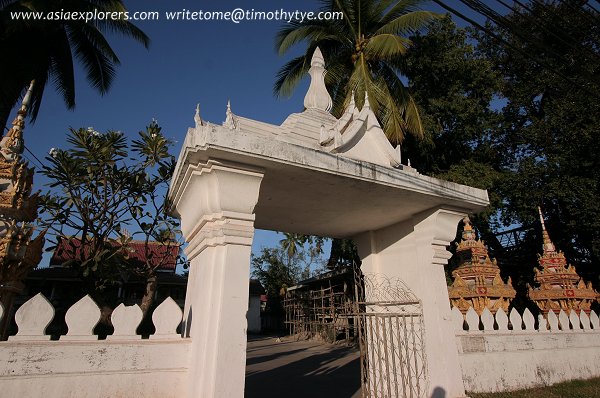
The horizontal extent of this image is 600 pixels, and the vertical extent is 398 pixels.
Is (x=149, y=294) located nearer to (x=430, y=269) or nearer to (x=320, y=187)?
(x=320, y=187)

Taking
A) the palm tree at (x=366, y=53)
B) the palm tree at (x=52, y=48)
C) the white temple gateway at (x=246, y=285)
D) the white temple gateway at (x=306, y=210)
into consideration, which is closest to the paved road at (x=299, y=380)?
the white temple gateway at (x=246, y=285)

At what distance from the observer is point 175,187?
12.9ft

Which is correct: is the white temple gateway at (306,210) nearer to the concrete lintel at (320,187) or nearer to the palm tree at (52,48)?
the concrete lintel at (320,187)

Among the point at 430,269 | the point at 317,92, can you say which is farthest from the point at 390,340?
the point at 317,92

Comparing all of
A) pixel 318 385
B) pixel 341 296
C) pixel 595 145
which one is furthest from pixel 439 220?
pixel 341 296

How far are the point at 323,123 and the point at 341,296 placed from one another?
17563 mm

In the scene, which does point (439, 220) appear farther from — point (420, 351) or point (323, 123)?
point (323, 123)

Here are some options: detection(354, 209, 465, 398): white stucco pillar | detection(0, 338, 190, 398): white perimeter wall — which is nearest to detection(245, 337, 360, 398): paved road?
detection(354, 209, 465, 398): white stucco pillar

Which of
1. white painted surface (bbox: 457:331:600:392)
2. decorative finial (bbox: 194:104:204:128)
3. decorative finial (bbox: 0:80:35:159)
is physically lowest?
white painted surface (bbox: 457:331:600:392)

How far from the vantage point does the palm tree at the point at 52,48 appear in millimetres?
12266

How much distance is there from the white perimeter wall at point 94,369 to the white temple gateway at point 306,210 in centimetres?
20

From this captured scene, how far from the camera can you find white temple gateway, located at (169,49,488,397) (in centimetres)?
295

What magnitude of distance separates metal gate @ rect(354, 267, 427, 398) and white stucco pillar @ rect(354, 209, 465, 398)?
0.10m

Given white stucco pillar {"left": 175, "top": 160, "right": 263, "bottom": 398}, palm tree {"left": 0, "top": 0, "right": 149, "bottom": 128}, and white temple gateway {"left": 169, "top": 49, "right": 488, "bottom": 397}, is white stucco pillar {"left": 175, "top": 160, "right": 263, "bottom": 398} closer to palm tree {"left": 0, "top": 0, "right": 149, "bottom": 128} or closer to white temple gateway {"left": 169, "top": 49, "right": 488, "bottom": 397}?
white temple gateway {"left": 169, "top": 49, "right": 488, "bottom": 397}
